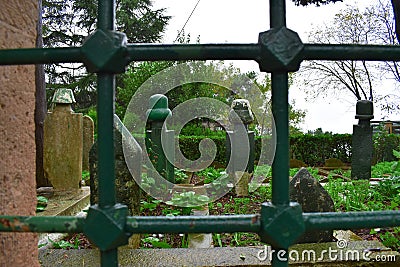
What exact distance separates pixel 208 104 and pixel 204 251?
8.76 meters

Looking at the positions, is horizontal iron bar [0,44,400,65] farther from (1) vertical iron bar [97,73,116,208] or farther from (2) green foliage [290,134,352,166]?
(2) green foliage [290,134,352,166]

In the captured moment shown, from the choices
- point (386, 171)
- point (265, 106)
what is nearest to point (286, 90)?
point (386, 171)

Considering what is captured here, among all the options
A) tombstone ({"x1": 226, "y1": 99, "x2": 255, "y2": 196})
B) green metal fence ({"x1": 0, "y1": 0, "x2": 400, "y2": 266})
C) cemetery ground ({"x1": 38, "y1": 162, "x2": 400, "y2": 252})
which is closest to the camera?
green metal fence ({"x1": 0, "y1": 0, "x2": 400, "y2": 266})

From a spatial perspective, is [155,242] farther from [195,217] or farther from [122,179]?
[195,217]

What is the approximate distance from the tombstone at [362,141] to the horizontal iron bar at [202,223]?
5879 mm

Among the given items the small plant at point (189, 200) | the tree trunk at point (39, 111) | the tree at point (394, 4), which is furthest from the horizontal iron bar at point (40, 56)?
the tree trunk at point (39, 111)

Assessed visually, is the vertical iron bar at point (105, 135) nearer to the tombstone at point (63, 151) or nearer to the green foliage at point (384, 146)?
the tombstone at point (63, 151)

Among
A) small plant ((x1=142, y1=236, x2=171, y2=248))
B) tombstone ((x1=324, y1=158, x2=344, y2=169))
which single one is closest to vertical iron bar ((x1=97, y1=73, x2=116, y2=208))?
small plant ((x1=142, y1=236, x2=171, y2=248))

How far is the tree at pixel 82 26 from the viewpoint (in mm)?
17641

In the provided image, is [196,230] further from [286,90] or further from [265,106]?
[265,106]

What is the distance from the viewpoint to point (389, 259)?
2070mm

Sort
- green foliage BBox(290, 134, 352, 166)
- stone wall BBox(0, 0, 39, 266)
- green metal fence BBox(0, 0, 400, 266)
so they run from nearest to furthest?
1. green metal fence BBox(0, 0, 400, 266)
2. stone wall BBox(0, 0, 39, 266)
3. green foliage BBox(290, 134, 352, 166)

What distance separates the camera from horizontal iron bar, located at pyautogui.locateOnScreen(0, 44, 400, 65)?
0.58 m

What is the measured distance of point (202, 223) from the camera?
57cm
